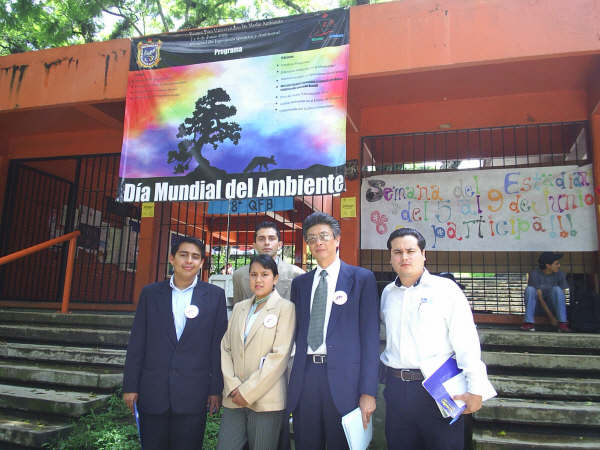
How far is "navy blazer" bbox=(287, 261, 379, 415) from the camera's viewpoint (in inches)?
93.0

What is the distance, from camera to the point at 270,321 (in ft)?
8.61

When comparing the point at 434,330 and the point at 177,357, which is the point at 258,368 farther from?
the point at 434,330

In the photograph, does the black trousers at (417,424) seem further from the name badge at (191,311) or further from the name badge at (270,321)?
the name badge at (191,311)

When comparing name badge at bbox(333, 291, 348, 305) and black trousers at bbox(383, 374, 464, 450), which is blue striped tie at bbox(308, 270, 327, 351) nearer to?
name badge at bbox(333, 291, 348, 305)

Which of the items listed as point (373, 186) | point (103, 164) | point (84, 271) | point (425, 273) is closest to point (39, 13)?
point (103, 164)

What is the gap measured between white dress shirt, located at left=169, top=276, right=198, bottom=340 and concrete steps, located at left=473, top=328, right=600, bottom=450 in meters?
2.27

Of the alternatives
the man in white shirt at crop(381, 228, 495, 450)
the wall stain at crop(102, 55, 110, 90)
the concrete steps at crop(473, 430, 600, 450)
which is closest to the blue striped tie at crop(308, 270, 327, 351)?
the man in white shirt at crop(381, 228, 495, 450)

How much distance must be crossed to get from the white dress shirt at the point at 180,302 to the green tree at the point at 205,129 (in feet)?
7.12

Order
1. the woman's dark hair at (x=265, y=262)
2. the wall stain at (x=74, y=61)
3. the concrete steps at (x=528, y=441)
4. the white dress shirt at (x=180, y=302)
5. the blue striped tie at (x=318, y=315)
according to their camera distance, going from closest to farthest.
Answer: the blue striped tie at (x=318, y=315), the woman's dark hair at (x=265, y=262), the white dress shirt at (x=180, y=302), the concrete steps at (x=528, y=441), the wall stain at (x=74, y=61)

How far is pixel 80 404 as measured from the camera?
376 cm

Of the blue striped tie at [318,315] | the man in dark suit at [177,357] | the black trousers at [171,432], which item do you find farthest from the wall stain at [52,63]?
the blue striped tie at [318,315]

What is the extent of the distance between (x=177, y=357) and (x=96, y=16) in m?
11.3

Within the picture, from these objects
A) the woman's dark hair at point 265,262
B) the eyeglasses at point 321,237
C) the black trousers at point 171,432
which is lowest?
the black trousers at point 171,432

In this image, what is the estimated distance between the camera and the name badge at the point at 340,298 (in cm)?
253
